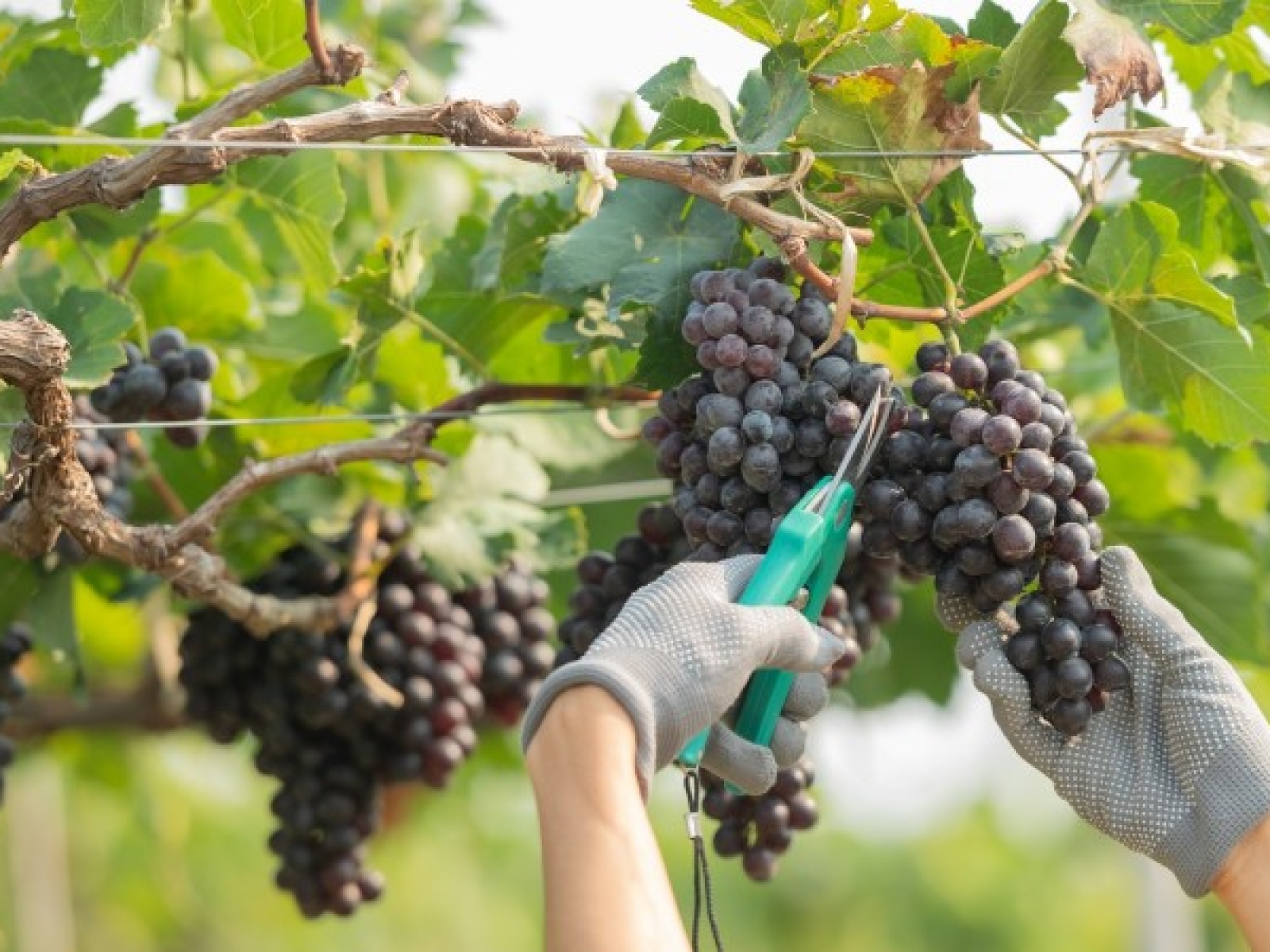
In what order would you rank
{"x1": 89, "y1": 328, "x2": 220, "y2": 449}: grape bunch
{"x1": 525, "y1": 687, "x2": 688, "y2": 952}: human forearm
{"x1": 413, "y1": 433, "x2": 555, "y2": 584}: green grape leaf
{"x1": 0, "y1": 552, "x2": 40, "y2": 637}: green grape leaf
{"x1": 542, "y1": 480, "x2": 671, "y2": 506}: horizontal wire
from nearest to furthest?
1. {"x1": 525, "y1": 687, "x2": 688, "y2": 952}: human forearm
2. {"x1": 89, "y1": 328, "x2": 220, "y2": 449}: grape bunch
3. {"x1": 0, "y1": 552, "x2": 40, "y2": 637}: green grape leaf
4. {"x1": 413, "y1": 433, "x2": 555, "y2": 584}: green grape leaf
5. {"x1": 542, "y1": 480, "x2": 671, "y2": 506}: horizontal wire

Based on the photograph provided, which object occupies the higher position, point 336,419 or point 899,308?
point 899,308

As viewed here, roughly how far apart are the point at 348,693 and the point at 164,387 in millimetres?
418

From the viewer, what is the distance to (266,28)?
2.00 meters

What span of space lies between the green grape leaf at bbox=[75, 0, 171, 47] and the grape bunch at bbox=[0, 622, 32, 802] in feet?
2.51

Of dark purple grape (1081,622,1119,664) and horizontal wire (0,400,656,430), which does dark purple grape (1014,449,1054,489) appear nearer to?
dark purple grape (1081,622,1119,664)

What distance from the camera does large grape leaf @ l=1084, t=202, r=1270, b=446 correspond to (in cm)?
160

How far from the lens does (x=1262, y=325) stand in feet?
5.65

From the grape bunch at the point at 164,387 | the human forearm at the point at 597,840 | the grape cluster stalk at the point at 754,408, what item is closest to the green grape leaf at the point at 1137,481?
the grape cluster stalk at the point at 754,408

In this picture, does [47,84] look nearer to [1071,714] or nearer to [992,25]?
[992,25]

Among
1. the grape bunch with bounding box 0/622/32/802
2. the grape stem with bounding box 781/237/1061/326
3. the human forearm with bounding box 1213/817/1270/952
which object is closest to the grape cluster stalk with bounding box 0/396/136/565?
the grape bunch with bounding box 0/622/32/802

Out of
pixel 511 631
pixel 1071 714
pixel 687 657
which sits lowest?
pixel 511 631

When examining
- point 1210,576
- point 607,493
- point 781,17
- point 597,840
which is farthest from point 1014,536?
point 607,493

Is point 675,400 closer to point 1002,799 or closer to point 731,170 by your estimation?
point 731,170

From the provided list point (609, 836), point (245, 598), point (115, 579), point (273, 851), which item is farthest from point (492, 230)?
point (609, 836)
